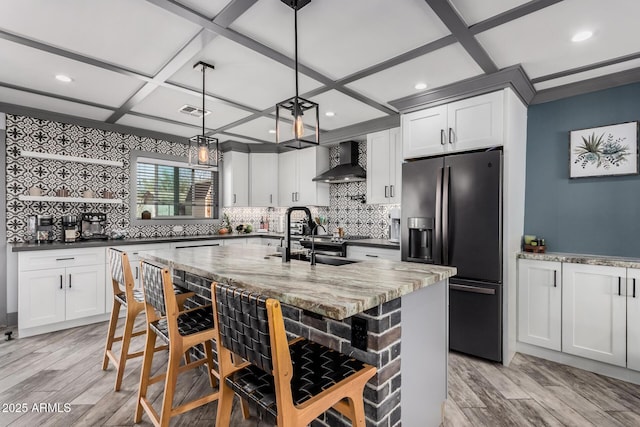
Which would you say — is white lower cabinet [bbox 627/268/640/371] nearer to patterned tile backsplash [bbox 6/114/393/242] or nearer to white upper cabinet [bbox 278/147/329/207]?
patterned tile backsplash [bbox 6/114/393/242]

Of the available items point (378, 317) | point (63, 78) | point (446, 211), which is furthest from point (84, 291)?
point (446, 211)

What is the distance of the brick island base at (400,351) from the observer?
4.67ft

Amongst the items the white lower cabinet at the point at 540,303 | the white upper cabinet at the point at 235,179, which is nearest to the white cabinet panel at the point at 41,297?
the white upper cabinet at the point at 235,179

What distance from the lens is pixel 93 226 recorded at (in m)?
4.13

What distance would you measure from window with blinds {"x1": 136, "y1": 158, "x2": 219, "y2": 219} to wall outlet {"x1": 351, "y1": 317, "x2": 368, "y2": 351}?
4246 millimetres

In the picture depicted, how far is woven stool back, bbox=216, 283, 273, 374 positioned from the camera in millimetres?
1084

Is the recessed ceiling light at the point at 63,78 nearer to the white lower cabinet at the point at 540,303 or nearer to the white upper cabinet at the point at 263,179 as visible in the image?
the white upper cabinet at the point at 263,179

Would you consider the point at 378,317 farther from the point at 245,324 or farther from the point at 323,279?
the point at 245,324

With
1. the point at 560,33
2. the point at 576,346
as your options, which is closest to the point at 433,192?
the point at 560,33

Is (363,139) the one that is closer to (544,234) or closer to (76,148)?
(544,234)

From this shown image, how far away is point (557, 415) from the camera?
211 centimetres

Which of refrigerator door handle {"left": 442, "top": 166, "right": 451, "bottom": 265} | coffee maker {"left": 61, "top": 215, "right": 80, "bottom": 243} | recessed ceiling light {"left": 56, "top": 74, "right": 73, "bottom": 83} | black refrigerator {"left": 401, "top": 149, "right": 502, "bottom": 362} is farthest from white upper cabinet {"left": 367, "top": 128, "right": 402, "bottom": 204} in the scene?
coffee maker {"left": 61, "top": 215, "right": 80, "bottom": 243}

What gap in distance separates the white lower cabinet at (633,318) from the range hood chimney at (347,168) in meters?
2.83

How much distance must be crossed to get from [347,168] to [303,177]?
3.01ft
